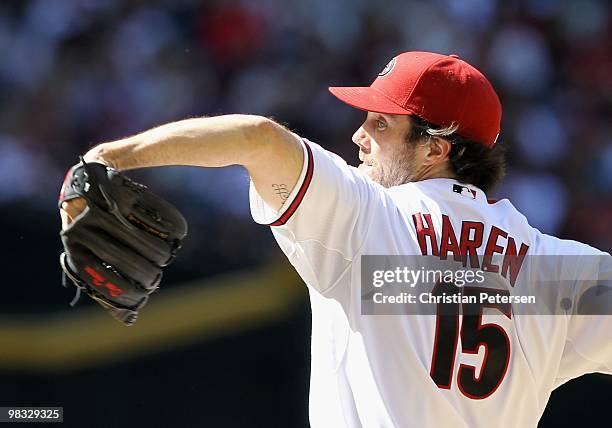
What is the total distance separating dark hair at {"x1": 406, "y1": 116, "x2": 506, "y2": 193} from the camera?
2.37 meters

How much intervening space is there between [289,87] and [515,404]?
3748 millimetres

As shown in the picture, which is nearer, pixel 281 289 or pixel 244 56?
pixel 281 289

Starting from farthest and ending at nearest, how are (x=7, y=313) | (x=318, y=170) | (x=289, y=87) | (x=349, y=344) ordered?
1. (x=289, y=87)
2. (x=7, y=313)
3. (x=349, y=344)
4. (x=318, y=170)

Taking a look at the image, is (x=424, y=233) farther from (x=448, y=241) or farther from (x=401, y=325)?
(x=401, y=325)

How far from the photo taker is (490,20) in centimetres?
627

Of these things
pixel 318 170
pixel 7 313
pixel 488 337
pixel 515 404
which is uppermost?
pixel 318 170

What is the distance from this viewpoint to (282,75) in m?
5.76

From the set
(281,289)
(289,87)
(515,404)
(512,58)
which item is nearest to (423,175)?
(515,404)

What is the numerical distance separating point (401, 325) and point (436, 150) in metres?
0.50

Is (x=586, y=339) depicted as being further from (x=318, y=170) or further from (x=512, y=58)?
(x=512, y=58)

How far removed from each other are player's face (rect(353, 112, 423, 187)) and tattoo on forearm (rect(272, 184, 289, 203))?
0.47m

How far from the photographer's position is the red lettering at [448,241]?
2150 millimetres

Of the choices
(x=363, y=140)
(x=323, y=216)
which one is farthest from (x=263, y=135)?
(x=363, y=140)

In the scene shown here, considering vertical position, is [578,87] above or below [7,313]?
above
